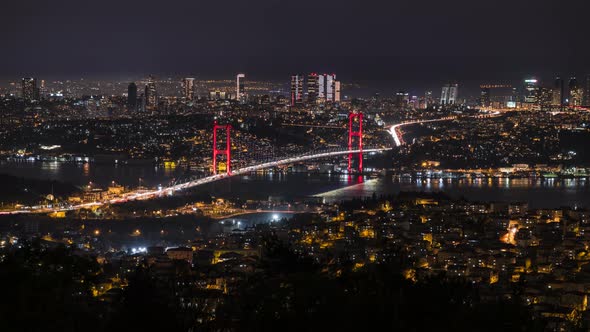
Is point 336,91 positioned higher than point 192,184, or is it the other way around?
point 336,91

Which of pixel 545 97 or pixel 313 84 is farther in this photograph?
pixel 313 84

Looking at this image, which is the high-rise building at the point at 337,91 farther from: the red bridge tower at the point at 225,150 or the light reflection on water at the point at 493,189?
the light reflection on water at the point at 493,189

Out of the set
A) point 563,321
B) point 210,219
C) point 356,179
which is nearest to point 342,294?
point 563,321

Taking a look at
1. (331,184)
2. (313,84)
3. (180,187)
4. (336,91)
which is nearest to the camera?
(180,187)

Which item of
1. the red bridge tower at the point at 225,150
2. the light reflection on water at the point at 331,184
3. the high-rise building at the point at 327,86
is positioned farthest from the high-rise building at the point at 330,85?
the light reflection on water at the point at 331,184

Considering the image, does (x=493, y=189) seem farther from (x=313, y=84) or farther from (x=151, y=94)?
(x=151, y=94)

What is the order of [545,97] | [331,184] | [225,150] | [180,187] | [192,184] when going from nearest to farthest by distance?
[180,187], [192,184], [331,184], [225,150], [545,97]

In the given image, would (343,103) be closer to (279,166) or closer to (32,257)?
(279,166)

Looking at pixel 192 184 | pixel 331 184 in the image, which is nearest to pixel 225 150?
pixel 331 184

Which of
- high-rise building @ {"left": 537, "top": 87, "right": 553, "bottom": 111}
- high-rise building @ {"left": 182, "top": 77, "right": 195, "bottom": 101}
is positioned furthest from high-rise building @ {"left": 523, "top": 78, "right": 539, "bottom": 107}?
high-rise building @ {"left": 182, "top": 77, "right": 195, "bottom": 101}

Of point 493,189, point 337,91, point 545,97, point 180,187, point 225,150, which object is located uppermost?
point 337,91
